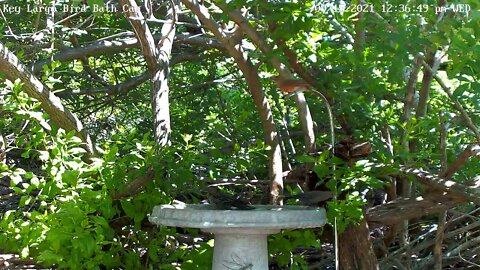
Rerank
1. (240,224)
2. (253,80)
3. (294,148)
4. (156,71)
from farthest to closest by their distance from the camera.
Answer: (294,148) → (156,71) → (253,80) → (240,224)

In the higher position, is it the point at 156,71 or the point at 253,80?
the point at 156,71

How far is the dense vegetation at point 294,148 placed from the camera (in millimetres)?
3936

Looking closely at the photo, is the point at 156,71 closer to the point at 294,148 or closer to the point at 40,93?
the point at 40,93

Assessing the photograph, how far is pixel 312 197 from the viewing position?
418cm

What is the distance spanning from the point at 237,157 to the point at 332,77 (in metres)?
0.76

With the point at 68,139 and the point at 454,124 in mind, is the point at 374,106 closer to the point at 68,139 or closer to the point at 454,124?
the point at 454,124

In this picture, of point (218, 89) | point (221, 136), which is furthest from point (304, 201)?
point (218, 89)

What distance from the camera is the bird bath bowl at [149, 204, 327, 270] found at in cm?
343

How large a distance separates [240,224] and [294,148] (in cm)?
199

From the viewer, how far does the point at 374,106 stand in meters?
4.54

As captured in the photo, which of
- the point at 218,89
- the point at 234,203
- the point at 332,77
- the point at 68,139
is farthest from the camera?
the point at 218,89

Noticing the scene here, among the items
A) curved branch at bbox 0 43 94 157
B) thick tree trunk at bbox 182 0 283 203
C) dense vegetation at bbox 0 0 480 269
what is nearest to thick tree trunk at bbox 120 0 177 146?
dense vegetation at bbox 0 0 480 269

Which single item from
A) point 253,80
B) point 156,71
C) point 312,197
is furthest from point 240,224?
point 156,71

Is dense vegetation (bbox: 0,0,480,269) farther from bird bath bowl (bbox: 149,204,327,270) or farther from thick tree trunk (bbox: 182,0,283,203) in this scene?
bird bath bowl (bbox: 149,204,327,270)
